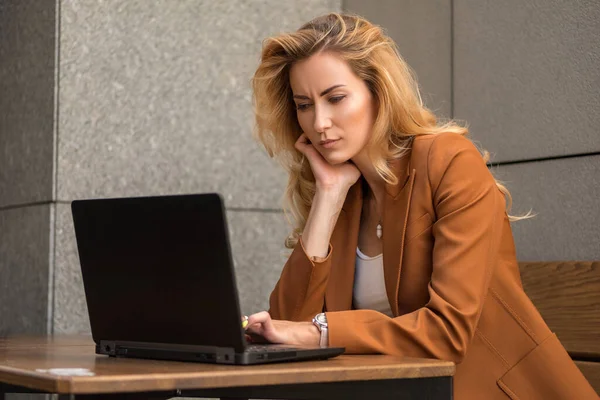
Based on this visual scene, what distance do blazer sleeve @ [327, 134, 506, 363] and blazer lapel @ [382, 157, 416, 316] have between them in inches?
3.2

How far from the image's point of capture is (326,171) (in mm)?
2420

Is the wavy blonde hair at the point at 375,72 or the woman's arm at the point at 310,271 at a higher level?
the wavy blonde hair at the point at 375,72

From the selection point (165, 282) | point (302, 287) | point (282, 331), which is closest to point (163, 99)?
point (302, 287)

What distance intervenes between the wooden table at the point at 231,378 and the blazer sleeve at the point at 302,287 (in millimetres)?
622

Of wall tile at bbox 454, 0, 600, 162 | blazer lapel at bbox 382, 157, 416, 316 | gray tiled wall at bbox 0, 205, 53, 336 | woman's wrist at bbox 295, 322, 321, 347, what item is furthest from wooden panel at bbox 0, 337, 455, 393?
gray tiled wall at bbox 0, 205, 53, 336

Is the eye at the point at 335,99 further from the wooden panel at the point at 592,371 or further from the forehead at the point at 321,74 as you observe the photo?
the wooden panel at the point at 592,371

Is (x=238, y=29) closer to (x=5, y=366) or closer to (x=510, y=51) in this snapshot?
(x=510, y=51)

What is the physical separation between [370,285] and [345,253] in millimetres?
106

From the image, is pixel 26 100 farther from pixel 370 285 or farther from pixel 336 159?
pixel 370 285

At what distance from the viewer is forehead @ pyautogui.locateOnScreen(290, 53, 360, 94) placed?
2.32 meters

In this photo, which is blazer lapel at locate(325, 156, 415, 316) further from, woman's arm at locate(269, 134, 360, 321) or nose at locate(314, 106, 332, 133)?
nose at locate(314, 106, 332, 133)

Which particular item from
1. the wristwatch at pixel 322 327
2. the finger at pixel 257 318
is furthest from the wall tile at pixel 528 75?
the finger at pixel 257 318

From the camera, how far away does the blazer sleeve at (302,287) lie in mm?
2258

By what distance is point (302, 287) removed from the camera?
7.45 feet
